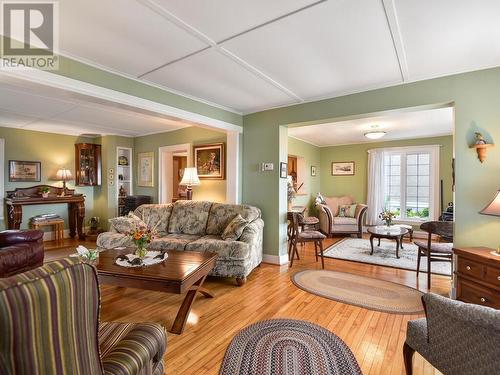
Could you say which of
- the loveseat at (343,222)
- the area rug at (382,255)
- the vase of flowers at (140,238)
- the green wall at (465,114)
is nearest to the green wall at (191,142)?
the green wall at (465,114)

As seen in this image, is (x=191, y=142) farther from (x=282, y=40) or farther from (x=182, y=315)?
(x=182, y=315)

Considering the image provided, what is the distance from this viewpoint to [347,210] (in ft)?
21.1

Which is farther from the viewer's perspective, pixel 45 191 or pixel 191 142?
pixel 45 191

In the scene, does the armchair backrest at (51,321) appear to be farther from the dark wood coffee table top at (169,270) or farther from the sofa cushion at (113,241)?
the sofa cushion at (113,241)

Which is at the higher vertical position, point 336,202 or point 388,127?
point 388,127

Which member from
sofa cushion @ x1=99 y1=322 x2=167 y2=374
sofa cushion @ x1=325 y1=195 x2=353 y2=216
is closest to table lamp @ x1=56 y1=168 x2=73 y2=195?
sofa cushion @ x1=99 y1=322 x2=167 y2=374

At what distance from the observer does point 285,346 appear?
1939 mm

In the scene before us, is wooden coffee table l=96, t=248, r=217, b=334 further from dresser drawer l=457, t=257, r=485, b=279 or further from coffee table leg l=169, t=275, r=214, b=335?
dresser drawer l=457, t=257, r=485, b=279

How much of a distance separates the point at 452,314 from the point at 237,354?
55.1 inches

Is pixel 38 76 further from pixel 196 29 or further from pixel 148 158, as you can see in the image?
pixel 148 158

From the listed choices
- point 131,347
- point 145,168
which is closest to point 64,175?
point 145,168

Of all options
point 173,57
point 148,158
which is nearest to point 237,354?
point 173,57

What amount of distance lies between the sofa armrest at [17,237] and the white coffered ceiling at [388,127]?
4618 mm

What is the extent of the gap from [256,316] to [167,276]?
954 millimetres
